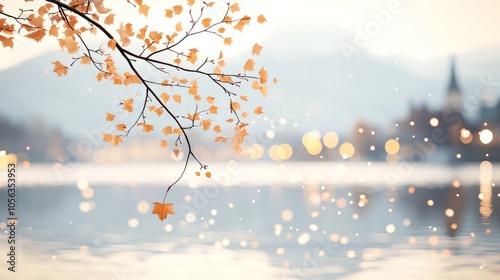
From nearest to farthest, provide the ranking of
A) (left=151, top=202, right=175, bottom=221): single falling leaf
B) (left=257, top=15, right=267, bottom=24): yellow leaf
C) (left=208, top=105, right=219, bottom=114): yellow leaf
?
(left=151, top=202, right=175, bottom=221): single falling leaf < (left=257, top=15, right=267, bottom=24): yellow leaf < (left=208, top=105, right=219, bottom=114): yellow leaf

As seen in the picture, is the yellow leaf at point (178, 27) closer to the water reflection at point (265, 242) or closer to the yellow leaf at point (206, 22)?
the yellow leaf at point (206, 22)

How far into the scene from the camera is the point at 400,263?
8898 millimetres

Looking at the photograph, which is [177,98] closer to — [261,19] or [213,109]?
[213,109]

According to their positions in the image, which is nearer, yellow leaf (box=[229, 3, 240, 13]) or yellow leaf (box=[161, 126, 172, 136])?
yellow leaf (box=[229, 3, 240, 13])

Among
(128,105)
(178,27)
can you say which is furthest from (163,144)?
(178,27)

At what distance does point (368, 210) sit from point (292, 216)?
207 cm

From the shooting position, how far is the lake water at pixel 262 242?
848cm

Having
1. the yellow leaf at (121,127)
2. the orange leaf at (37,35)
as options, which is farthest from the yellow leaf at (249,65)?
the orange leaf at (37,35)

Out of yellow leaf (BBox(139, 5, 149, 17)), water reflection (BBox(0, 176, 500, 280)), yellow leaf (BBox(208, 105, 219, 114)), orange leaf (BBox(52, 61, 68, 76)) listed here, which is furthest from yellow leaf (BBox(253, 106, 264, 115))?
water reflection (BBox(0, 176, 500, 280))

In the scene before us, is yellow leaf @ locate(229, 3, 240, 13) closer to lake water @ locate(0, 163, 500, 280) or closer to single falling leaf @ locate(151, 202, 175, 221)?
single falling leaf @ locate(151, 202, 175, 221)

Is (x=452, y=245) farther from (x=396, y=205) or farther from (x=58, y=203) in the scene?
(x=58, y=203)

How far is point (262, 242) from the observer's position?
10.8 metres

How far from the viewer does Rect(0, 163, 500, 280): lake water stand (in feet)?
27.8

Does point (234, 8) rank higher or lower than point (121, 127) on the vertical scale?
higher
